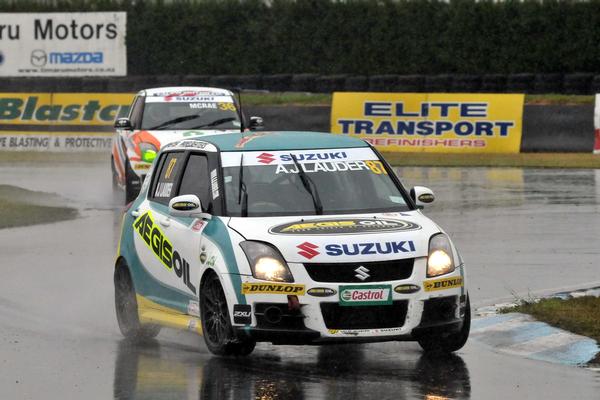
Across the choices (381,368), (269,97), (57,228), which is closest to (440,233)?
(381,368)

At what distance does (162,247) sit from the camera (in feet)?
35.4

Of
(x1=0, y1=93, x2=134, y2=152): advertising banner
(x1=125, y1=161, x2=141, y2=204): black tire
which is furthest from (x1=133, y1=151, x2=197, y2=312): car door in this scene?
(x1=0, y1=93, x2=134, y2=152): advertising banner

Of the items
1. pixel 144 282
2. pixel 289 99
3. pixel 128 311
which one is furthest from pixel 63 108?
pixel 144 282

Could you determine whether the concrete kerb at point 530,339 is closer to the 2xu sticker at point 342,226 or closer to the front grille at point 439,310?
the front grille at point 439,310

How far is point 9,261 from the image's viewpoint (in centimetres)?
1598

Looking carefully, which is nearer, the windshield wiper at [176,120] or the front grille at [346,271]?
the front grille at [346,271]

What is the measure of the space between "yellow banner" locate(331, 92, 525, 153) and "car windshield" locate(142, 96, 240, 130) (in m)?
9.83

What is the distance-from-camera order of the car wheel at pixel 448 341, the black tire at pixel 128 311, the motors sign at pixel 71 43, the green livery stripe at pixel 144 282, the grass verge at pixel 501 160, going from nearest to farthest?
the car wheel at pixel 448 341 → the green livery stripe at pixel 144 282 → the black tire at pixel 128 311 → the grass verge at pixel 501 160 → the motors sign at pixel 71 43

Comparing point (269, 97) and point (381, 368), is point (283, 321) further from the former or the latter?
point (269, 97)

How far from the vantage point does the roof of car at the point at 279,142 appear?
1084 cm

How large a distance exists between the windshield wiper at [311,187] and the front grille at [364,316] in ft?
3.40

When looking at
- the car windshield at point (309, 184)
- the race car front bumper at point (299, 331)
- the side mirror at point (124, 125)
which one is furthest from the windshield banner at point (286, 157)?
the side mirror at point (124, 125)

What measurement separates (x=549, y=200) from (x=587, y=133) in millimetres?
9132

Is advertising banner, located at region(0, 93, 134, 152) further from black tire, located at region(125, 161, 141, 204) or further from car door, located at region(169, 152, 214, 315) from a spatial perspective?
car door, located at region(169, 152, 214, 315)
